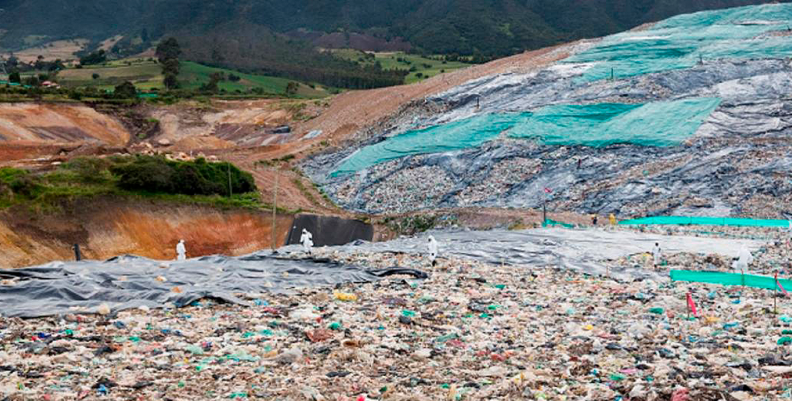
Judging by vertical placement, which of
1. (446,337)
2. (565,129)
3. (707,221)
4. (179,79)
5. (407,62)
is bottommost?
(707,221)

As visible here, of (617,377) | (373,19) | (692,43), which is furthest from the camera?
(373,19)

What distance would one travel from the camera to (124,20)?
178 m

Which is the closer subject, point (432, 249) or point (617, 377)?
point (617, 377)

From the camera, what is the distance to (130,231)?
26781mm

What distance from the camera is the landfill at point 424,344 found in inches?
300

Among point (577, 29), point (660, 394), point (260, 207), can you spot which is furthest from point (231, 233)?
point (577, 29)

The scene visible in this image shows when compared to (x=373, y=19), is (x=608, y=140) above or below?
below

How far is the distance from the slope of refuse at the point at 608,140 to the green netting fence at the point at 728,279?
12076 millimetres

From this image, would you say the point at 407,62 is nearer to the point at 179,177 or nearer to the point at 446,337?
the point at 179,177

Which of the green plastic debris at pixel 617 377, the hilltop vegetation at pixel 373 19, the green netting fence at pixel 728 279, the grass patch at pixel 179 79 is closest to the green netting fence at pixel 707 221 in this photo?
the green netting fence at pixel 728 279

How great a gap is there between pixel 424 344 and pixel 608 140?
24.9 meters

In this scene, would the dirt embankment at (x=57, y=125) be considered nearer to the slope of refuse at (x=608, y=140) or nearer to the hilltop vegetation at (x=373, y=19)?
the slope of refuse at (x=608, y=140)

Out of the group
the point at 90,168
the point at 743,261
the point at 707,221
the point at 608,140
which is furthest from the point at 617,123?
the point at 90,168

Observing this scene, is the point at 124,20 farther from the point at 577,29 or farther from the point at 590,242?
the point at 590,242
